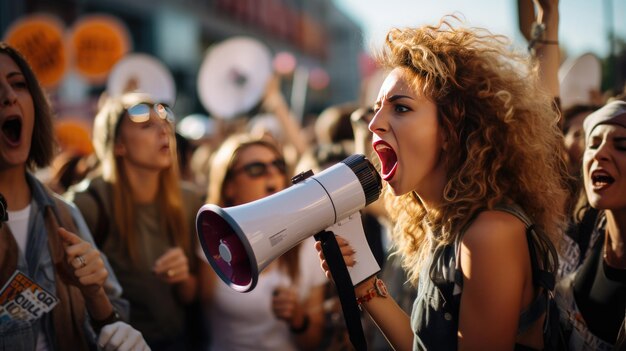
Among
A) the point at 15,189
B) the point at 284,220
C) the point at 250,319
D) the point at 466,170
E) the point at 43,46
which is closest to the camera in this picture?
the point at 284,220

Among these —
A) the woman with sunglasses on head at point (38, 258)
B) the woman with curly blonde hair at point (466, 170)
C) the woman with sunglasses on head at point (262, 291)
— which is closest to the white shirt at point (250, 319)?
the woman with sunglasses on head at point (262, 291)

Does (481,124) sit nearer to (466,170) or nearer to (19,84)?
(466,170)

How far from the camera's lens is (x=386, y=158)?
184 centimetres

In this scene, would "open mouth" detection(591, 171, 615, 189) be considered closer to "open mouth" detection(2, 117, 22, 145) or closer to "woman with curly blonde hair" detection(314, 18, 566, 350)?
"woman with curly blonde hair" detection(314, 18, 566, 350)

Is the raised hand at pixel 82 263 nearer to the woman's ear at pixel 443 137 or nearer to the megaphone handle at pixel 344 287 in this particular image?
the megaphone handle at pixel 344 287

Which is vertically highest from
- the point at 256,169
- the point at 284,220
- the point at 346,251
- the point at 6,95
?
the point at 6,95

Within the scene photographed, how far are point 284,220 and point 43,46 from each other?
5.55 meters

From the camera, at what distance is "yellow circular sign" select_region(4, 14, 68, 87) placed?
594 centimetres

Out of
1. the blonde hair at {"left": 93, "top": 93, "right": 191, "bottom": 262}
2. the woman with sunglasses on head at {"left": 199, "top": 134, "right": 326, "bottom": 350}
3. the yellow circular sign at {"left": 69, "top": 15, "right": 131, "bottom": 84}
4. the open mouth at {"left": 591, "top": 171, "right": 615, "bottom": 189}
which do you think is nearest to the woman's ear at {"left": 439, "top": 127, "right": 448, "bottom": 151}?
the open mouth at {"left": 591, "top": 171, "right": 615, "bottom": 189}

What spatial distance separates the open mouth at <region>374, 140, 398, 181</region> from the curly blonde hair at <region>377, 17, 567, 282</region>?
175 millimetres

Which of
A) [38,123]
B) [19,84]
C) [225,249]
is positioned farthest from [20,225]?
[225,249]

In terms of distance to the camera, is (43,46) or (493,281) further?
(43,46)

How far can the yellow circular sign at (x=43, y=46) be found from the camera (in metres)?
5.94

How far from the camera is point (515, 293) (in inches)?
60.6
